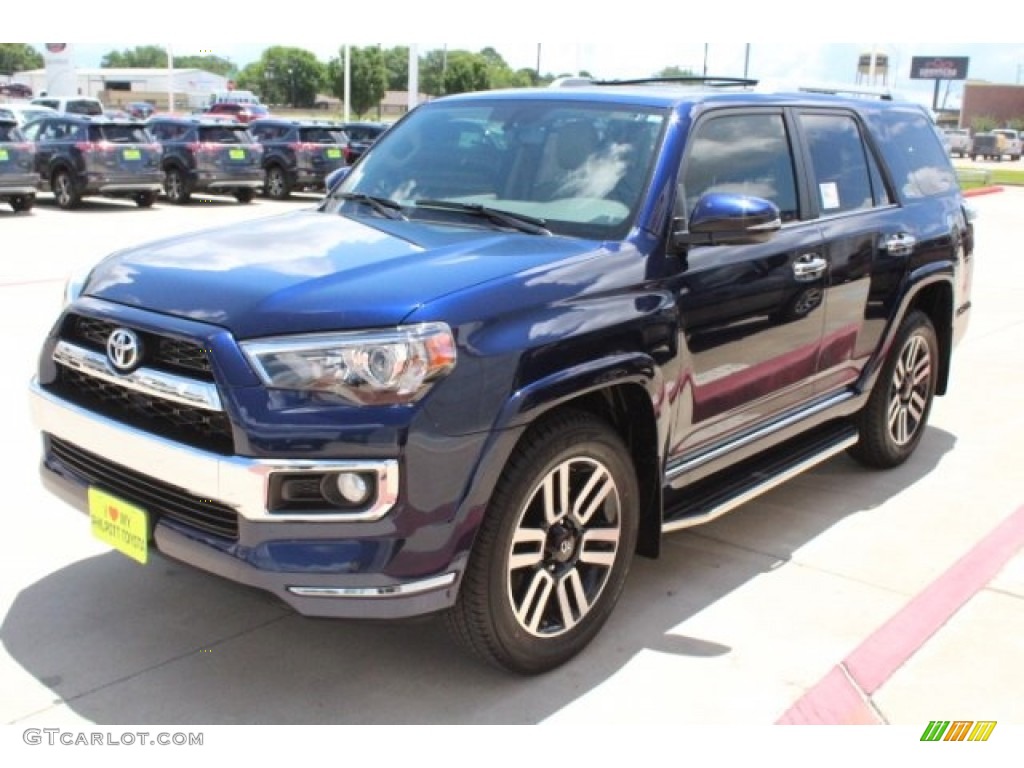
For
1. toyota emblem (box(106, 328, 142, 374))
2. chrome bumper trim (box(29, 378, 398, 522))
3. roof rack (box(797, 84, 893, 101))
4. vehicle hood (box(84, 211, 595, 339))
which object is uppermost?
roof rack (box(797, 84, 893, 101))

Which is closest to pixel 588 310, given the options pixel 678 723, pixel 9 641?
pixel 678 723

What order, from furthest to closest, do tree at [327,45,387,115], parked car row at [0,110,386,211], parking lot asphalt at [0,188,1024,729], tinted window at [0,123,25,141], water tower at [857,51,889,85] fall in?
tree at [327,45,387,115] < water tower at [857,51,889,85] < parked car row at [0,110,386,211] < tinted window at [0,123,25,141] < parking lot asphalt at [0,188,1024,729]

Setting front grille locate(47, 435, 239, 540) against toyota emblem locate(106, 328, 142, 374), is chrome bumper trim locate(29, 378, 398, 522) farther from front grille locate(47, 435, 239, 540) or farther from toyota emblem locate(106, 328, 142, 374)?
toyota emblem locate(106, 328, 142, 374)

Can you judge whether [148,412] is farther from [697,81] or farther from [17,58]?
[17,58]

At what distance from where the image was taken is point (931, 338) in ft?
19.7

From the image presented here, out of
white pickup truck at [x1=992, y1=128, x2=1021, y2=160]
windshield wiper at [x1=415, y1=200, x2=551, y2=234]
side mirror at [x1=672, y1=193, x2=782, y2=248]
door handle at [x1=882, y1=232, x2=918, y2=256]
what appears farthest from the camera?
white pickup truck at [x1=992, y1=128, x2=1021, y2=160]

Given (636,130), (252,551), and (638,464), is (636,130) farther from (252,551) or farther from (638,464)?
(252,551)

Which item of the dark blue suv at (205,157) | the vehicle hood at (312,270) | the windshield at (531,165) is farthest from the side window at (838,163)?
the dark blue suv at (205,157)

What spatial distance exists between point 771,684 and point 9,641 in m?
2.58

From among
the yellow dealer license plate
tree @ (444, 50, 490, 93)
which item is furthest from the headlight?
tree @ (444, 50, 490, 93)

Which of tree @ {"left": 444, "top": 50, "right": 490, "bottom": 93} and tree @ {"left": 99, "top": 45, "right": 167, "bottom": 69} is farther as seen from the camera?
tree @ {"left": 99, "top": 45, "right": 167, "bottom": 69}

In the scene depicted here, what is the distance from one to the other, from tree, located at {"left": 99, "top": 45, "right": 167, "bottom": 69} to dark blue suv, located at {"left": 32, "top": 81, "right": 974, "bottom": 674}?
180m

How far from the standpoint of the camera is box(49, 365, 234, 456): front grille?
312 centimetres

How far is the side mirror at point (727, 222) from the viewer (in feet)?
12.6
